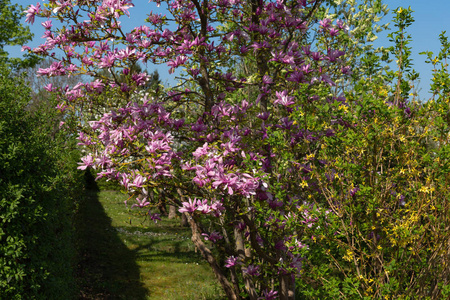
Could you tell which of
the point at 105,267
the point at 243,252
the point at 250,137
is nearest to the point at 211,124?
the point at 250,137

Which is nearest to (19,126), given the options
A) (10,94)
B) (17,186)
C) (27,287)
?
(10,94)

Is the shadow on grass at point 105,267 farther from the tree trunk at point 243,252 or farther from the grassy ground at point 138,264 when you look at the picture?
the tree trunk at point 243,252

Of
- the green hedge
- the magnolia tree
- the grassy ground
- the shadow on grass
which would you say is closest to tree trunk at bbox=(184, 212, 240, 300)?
the magnolia tree

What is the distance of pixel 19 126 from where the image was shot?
5266mm

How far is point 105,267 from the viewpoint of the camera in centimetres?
1120

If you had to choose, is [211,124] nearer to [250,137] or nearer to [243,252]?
[250,137]

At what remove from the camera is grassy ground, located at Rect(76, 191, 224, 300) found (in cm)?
930

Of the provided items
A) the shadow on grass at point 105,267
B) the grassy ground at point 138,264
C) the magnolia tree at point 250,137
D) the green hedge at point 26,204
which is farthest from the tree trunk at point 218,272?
the shadow on grass at point 105,267

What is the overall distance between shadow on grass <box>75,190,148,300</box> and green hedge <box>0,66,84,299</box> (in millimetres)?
3700

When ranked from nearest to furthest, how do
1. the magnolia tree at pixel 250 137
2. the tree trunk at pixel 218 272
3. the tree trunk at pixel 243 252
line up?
the magnolia tree at pixel 250 137, the tree trunk at pixel 243 252, the tree trunk at pixel 218 272

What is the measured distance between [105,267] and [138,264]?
0.96 meters

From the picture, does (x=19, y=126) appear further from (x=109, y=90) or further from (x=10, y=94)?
(x=109, y=90)

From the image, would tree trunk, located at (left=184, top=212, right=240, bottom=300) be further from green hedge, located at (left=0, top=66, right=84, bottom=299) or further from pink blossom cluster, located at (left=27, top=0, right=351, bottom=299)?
green hedge, located at (left=0, top=66, right=84, bottom=299)

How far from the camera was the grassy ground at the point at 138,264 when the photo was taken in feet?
30.5
